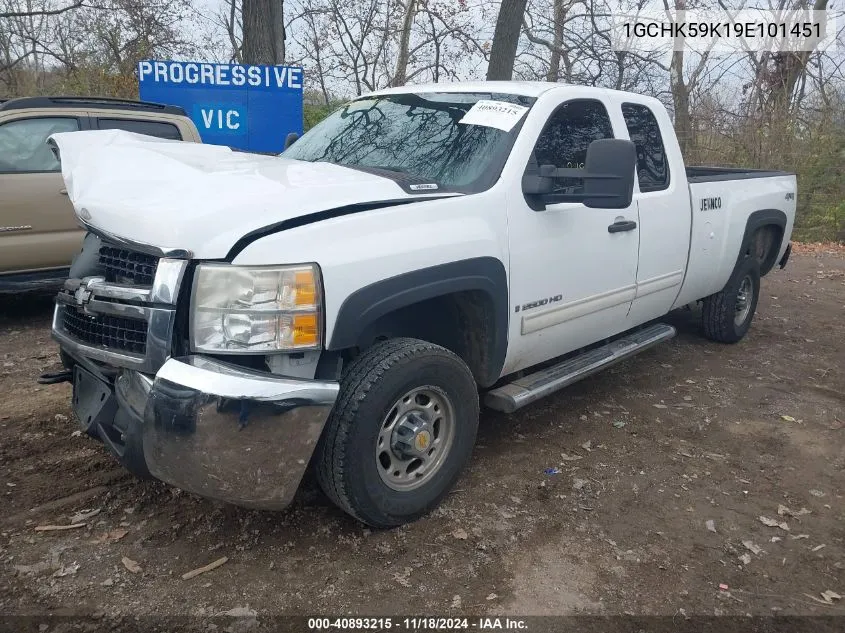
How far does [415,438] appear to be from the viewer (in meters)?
2.99

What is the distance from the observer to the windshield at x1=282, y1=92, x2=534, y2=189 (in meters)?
3.49

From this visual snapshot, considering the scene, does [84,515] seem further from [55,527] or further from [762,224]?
[762,224]

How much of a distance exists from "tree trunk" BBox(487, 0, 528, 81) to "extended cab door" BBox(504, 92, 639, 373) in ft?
26.6

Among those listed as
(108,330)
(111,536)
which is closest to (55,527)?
(111,536)

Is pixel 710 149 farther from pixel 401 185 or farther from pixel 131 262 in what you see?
pixel 131 262

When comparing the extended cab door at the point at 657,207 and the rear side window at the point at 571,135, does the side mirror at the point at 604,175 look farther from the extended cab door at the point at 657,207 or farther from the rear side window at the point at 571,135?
the extended cab door at the point at 657,207

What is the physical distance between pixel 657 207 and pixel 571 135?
0.88 m

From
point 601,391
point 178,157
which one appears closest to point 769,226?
point 601,391

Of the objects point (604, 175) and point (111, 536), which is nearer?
point (111, 536)

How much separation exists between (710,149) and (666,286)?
34.3 feet

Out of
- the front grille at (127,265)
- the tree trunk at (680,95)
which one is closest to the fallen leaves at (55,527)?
the front grille at (127,265)

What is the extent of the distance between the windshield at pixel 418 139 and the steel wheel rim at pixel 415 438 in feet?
3.46

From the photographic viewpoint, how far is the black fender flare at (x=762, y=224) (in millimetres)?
5633

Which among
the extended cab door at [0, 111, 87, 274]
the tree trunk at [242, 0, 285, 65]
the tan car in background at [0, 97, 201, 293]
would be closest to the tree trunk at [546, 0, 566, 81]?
the tree trunk at [242, 0, 285, 65]
